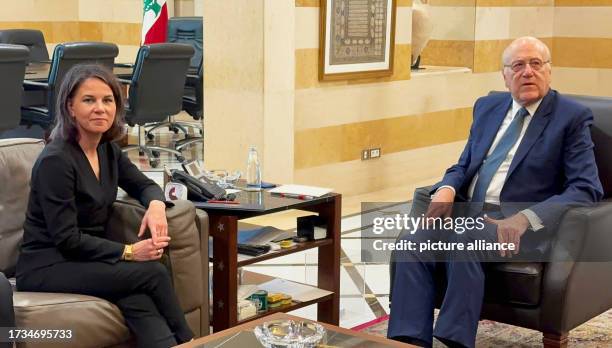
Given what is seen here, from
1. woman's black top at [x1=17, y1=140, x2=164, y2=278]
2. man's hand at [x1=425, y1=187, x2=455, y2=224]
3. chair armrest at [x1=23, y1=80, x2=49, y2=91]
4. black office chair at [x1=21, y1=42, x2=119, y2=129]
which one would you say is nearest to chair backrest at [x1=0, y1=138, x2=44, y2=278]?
woman's black top at [x1=17, y1=140, x2=164, y2=278]

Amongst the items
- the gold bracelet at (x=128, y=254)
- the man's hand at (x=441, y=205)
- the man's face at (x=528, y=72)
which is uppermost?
the man's face at (x=528, y=72)

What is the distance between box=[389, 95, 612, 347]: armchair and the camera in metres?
3.62

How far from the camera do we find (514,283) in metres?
3.68

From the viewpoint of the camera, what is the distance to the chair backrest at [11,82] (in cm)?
679

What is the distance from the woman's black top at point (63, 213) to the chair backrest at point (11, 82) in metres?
3.64

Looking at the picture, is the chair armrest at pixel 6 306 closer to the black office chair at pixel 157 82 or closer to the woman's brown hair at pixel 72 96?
the woman's brown hair at pixel 72 96

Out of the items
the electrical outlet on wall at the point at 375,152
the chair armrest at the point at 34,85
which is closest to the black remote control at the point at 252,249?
the electrical outlet on wall at the point at 375,152

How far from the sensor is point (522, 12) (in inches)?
350

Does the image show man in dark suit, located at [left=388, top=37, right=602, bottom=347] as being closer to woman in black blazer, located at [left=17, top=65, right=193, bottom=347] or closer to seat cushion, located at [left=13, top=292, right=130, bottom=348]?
woman in black blazer, located at [left=17, top=65, right=193, bottom=347]

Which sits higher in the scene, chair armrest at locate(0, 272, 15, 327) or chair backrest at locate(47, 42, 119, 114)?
chair backrest at locate(47, 42, 119, 114)

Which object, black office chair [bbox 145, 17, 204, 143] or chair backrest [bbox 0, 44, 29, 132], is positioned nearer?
chair backrest [bbox 0, 44, 29, 132]

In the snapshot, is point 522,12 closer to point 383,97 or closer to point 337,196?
point 383,97

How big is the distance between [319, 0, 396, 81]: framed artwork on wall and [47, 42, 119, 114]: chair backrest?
6.18 feet

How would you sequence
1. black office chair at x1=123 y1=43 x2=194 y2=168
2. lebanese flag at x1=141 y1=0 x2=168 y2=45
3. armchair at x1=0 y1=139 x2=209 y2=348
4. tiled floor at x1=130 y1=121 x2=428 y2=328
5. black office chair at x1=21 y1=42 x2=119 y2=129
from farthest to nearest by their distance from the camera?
lebanese flag at x1=141 y1=0 x2=168 y2=45
black office chair at x1=123 y1=43 x2=194 y2=168
black office chair at x1=21 y1=42 x2=119 y2=129
tiled floor at x1=130 y1=121 x2=428 y2=328
armchair at x1=0 y1=139 x2=209 y2=348
